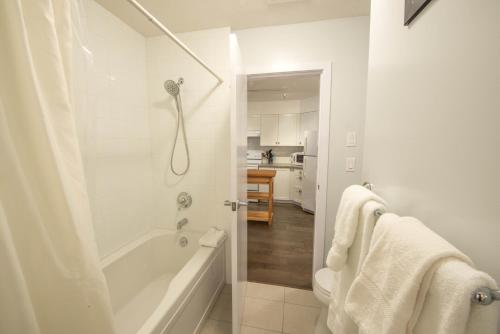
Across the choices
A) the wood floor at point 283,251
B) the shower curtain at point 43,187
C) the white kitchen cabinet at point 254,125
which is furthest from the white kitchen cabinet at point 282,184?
the shower curtain at point 43,187

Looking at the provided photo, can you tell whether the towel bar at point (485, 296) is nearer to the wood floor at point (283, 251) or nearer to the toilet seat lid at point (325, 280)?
the toilet seat lid at point (325, 280)

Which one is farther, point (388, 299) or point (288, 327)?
point (288, 327)

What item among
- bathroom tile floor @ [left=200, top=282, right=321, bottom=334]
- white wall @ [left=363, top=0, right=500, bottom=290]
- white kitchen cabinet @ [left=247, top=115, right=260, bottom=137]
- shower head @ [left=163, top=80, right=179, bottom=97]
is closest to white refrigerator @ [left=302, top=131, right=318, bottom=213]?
white kitchen cabinet @ [left=247, top=115, right=260, bottom=137]

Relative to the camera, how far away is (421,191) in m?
0.55

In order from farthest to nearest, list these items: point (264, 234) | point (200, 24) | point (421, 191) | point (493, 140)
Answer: point (264, 234) → point (200, 24) → point (421, 191) → point (493, 140)

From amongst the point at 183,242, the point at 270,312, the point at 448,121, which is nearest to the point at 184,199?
the point at 183,242

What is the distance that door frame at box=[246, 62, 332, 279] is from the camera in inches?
61.4

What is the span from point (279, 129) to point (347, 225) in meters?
3.76

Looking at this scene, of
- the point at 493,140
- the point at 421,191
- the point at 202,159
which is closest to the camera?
the point at 493,140

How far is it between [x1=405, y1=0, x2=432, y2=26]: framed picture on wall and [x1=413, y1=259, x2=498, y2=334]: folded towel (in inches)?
25.7

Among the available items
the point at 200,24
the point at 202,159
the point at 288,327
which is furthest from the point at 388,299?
the point at 200,24

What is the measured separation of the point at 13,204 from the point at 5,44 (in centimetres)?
36

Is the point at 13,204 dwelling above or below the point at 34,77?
below

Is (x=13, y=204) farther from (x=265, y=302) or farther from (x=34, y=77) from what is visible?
(x=265, y=302)
